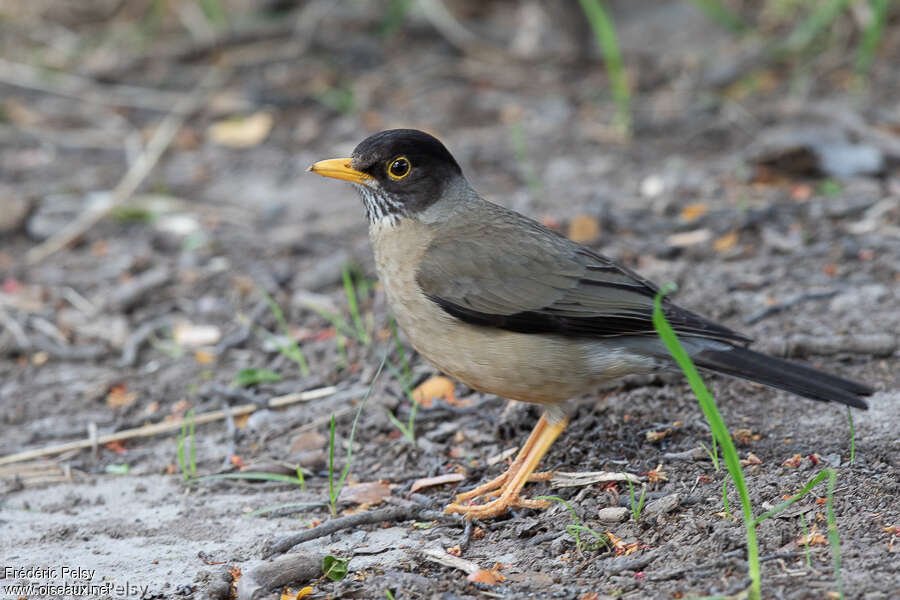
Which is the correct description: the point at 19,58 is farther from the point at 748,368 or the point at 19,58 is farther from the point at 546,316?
the point at 748,368

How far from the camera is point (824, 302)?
6020 millimetres

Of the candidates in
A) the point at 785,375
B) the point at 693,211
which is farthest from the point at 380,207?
the point at 693,211

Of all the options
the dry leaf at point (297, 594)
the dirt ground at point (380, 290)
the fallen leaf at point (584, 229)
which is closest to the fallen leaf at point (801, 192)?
the dirt ground at point (380, 290)

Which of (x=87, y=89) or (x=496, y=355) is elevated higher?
(x=87, y=89)

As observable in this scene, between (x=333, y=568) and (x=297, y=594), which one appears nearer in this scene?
(x=297, y=594)

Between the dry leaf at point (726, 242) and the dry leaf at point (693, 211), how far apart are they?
14.1 inches

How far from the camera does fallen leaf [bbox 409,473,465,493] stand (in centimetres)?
487

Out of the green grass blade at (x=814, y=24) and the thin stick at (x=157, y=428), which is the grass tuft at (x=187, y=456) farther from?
the green grass blade at (x=814, y=24)

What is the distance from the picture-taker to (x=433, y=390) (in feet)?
18.6

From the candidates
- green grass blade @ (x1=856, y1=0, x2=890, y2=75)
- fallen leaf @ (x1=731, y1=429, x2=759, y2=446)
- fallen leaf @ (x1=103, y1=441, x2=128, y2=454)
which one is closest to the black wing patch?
fallen leaf @ (x1=731, y1=429, x2=759, y2=446)

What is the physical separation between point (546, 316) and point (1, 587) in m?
2.52

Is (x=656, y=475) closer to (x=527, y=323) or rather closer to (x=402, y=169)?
(x=527, y=323)

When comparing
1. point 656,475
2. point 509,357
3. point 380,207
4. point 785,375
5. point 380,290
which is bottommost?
point 656,475

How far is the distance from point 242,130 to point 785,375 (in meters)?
6.64
